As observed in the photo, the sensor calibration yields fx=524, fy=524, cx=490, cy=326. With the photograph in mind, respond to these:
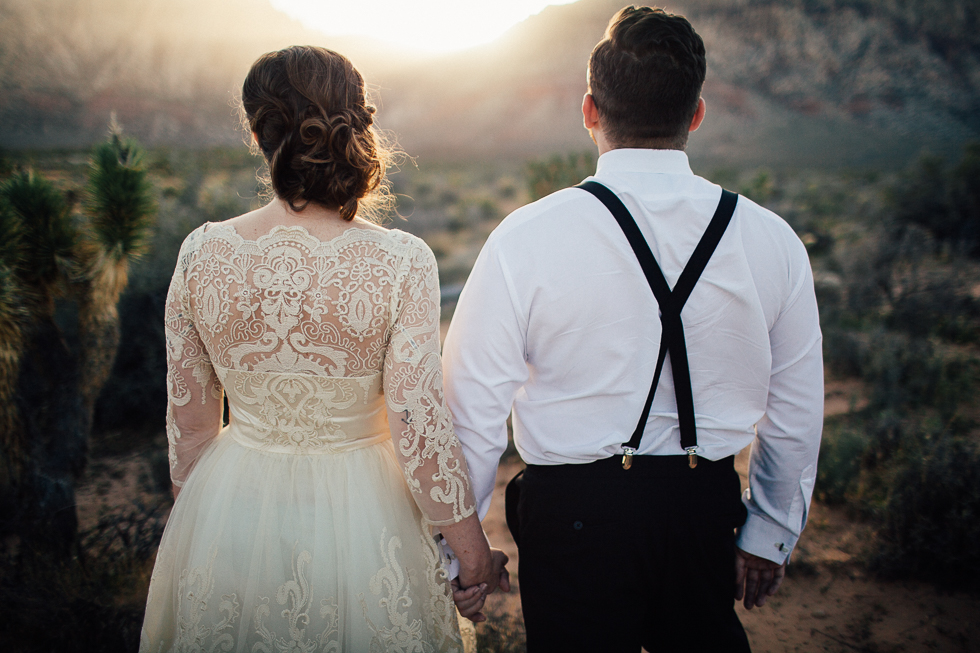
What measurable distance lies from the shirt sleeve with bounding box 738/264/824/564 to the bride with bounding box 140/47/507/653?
3.35ft

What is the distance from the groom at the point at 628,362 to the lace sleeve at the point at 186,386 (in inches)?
32.7

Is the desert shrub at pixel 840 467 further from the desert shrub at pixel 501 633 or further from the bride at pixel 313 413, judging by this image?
the bride at pixel 313 413

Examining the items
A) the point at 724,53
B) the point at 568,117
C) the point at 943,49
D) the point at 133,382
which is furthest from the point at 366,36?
the point at 133,382

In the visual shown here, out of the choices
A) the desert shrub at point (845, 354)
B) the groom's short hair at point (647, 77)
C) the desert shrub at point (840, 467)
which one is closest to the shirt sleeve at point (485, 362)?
the groom's short hair at point (647, 77)

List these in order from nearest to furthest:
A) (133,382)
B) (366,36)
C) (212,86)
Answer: (133,382) → (212,86) → (366,36)

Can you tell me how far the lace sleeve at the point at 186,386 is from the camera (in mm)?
1629

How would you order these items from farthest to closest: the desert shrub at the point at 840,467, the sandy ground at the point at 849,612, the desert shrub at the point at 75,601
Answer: the desert shrub at the point at 840,467, the sandy ground at the point at 849,612, the desert shrub at the point at 75,601

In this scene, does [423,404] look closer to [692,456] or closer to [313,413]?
[313,413]

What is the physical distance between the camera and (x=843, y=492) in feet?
14.6

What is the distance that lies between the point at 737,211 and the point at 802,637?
2.99 meters

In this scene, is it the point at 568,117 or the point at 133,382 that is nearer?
the point at 133,382

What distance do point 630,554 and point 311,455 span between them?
3.46 ft

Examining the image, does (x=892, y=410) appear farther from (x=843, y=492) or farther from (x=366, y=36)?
(x=366, y=36)

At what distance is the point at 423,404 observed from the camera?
1600 millimetres
